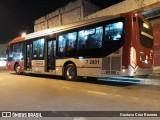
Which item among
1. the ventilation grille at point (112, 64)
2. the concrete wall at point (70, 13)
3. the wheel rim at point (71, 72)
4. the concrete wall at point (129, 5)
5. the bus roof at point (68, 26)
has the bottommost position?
the wheel rim at point (71, 72)

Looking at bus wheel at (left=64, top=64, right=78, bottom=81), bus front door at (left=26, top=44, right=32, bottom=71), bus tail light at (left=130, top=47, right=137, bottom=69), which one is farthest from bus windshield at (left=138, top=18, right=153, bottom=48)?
bus front door at (left=26, top=44, right=32, bottom=71)

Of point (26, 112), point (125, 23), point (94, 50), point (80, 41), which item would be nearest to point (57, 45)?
point (80, 41)

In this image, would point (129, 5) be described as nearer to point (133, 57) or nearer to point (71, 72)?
point (71, 72)

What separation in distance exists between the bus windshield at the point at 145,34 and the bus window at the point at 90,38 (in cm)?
189

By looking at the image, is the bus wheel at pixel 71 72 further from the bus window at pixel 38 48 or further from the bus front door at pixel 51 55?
the bus window at pixel 38 48

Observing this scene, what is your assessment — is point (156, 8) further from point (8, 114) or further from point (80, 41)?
point (8, 114)

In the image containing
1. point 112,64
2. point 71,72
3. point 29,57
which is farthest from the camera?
point 29,57

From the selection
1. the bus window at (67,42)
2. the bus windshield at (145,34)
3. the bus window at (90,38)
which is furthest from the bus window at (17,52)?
the bus windshield at (145,34)

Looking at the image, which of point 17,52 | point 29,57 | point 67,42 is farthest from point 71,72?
point 17,52

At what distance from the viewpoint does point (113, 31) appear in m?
12.0

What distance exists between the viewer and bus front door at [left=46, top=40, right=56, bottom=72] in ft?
53.6

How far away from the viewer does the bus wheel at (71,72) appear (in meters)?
14.6

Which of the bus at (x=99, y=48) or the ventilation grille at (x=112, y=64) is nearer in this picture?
the bus at (x=99, y=48)

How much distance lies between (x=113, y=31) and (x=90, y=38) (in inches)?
66.4
